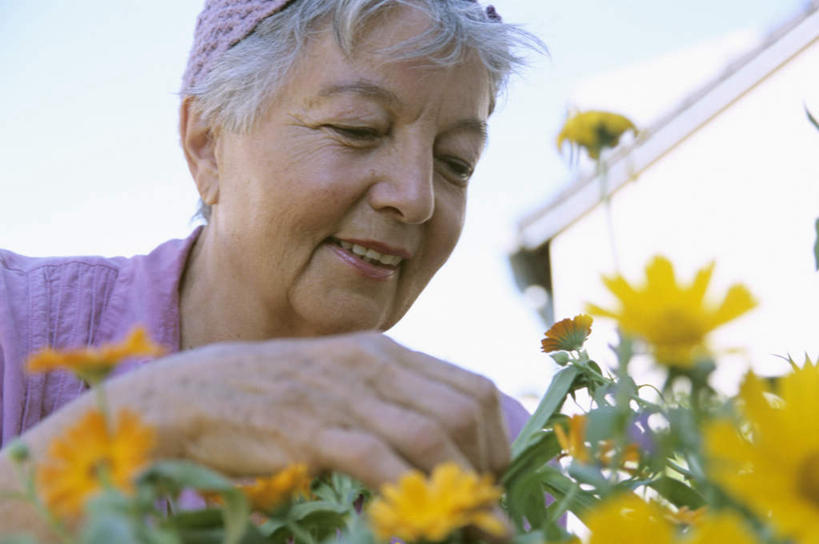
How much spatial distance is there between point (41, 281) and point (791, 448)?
1186 mm

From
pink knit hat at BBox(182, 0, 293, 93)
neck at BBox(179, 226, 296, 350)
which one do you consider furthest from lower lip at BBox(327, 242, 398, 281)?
pink knit hat at BBox(182, 0, 293, 93)

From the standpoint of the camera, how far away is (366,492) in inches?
20.8

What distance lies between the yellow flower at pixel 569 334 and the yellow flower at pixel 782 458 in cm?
39

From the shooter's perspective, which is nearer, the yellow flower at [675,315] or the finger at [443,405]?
the yellow flower at [675,315]

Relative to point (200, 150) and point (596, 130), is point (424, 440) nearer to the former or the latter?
point (596, 130)

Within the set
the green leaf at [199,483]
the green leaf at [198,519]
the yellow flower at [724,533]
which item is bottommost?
the green leaf at [198,519]

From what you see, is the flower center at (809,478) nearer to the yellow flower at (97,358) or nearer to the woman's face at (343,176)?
the yellow flower at (97,358)

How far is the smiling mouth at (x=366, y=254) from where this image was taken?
4.07ft

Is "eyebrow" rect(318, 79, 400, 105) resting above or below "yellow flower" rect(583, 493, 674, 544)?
below

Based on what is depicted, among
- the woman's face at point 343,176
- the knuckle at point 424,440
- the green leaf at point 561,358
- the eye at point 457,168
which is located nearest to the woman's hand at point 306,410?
the knuckle at point 424,440

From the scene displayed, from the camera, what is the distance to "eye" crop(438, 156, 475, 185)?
1.28 metres

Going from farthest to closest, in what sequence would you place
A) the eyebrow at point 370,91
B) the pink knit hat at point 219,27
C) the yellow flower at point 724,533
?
the pink knit hat at point 219,27 → the eyebrow at point 370,91 → the yellow flower at point 724,533

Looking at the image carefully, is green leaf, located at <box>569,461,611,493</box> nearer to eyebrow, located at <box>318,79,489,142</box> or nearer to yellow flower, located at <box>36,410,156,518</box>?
yellow flower, located at <box>36,410,156,518</box>

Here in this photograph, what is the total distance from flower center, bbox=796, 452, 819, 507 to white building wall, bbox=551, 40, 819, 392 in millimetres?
2812
